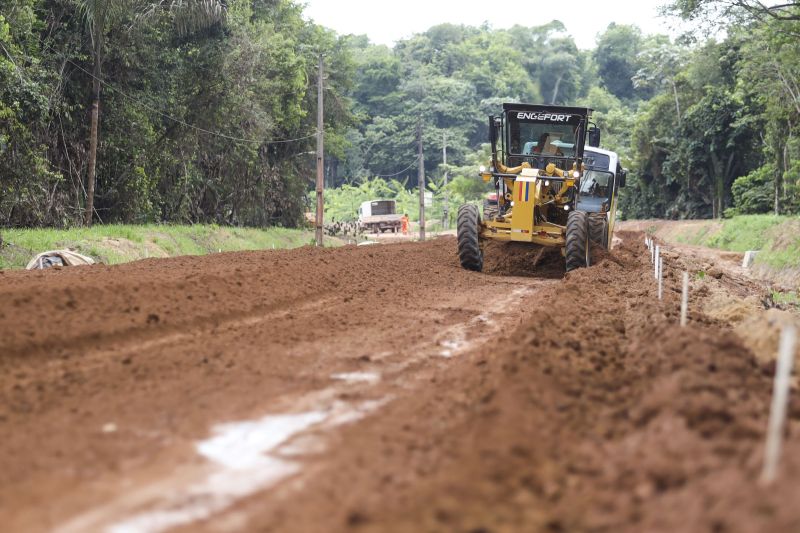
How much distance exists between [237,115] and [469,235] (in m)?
19.3

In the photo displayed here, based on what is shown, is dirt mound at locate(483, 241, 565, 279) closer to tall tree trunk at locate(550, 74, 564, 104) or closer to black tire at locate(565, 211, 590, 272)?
black tire at locate(565, 211, 590, 272)

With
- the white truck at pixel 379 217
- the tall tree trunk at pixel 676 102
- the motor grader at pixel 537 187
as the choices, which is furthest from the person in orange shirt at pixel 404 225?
the motor grader at pixel 537 187

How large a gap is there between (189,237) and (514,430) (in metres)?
25.2

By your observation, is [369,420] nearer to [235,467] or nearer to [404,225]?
[235,467]

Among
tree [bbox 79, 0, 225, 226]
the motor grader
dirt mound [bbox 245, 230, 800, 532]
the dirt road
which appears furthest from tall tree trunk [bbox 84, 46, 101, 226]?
dirt mound [bbox 245, 230, 800, 532]

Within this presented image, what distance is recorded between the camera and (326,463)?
15.4 ft

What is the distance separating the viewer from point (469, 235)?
56.1 feet

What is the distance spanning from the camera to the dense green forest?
23.7 m

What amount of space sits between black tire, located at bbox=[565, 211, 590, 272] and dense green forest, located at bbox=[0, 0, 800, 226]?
12325 millimetres

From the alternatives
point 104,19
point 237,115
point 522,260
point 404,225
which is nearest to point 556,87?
point 404,225

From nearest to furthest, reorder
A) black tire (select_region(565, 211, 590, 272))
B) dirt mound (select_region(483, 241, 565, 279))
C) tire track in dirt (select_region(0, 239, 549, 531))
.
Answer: tire track in dirt (select_region(0, 239, 549, 531)) → black tire (select_region(565, 211, 590, 272)) → dirt mound (select_region(483, 241, 565, 279))

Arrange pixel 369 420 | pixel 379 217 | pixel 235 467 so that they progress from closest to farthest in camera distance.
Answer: pixel 235 467
pixel 369 420
pixel 379 217

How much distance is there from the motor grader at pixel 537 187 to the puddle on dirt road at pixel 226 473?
10.9m

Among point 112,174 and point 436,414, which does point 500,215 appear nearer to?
point 436,414
